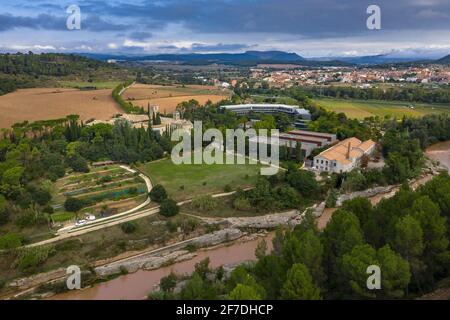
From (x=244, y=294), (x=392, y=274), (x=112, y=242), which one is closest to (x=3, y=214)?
(x=112, y=242)

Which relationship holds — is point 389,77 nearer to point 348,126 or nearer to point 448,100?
point 448,100

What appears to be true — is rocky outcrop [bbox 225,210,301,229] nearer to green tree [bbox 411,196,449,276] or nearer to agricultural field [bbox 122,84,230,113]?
green tree [bbox 411,196,449,276]

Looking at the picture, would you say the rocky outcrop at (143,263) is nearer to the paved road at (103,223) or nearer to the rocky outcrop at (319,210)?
the paved road at (103,223)

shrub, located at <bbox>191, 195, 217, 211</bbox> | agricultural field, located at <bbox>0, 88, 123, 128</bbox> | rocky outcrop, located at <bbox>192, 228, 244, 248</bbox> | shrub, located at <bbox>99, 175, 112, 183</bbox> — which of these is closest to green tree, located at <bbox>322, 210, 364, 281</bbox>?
rocky outcrop, located at <bbox>192, 228, 244, 248</bbox>

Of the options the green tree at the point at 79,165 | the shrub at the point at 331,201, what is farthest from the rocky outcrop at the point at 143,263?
the green tree at the point at 79,165

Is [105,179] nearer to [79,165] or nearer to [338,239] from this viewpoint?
[79,165]
